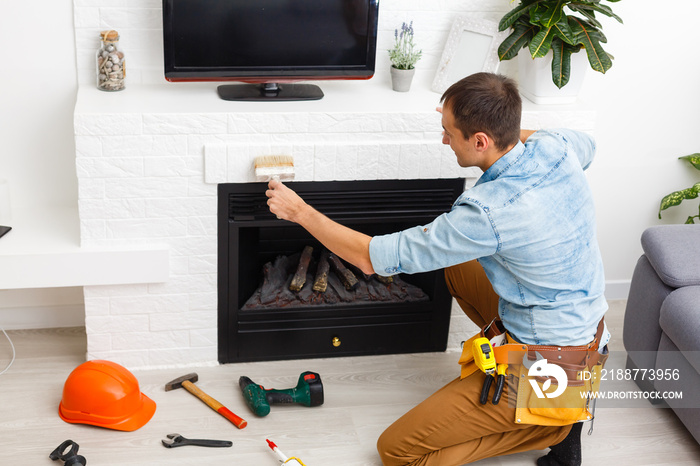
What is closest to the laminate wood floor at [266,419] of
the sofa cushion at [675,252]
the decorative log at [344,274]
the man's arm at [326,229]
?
the decorative log at [344,274]

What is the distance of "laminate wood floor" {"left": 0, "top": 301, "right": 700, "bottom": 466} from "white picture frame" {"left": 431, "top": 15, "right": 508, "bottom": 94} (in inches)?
41.7

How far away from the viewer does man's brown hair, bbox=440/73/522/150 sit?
2082 millimetres

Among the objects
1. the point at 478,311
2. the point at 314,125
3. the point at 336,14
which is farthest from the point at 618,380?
the point at 336,14

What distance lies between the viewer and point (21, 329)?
9.85ft

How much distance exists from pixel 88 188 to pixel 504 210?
1327 mm

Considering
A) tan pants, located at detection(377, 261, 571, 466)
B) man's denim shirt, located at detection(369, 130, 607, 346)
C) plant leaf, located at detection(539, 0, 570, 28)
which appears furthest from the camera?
plant leaf, located at detection(539, 0, 570, 28)

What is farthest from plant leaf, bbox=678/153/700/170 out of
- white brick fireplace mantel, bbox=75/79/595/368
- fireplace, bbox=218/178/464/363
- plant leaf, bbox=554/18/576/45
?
fireplace, bbox=218/178/464/363

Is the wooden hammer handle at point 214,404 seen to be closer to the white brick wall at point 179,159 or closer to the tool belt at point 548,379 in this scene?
the white brick wall at point 179,159

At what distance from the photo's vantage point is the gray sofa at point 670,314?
2500mm

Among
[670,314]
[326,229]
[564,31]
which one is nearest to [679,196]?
[670,314]

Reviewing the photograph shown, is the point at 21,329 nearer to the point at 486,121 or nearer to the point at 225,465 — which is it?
the point at 225,465

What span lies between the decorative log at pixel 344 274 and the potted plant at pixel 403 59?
684mm

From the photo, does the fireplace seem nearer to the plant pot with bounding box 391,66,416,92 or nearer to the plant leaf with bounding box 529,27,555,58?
the plant pot with bounding box 391,66,416,92

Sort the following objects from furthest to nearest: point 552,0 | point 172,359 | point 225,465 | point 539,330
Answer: point 172,359 → point 552,0 → point 225,465 → point 539,330
